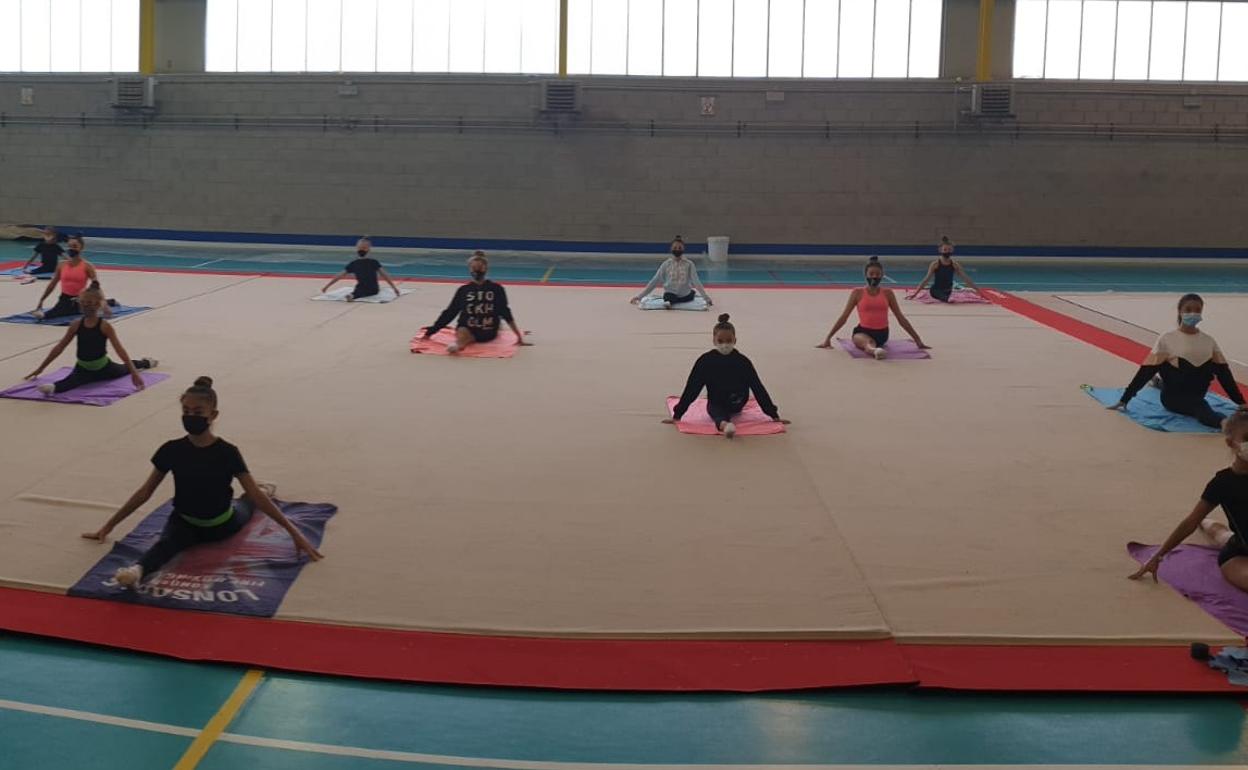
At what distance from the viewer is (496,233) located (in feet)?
91.0

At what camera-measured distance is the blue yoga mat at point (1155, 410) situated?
35.3 ft

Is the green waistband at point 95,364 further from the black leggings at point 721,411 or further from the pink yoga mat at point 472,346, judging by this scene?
the black leggings at point 721,411

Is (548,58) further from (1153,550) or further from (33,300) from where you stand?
(1153,550)

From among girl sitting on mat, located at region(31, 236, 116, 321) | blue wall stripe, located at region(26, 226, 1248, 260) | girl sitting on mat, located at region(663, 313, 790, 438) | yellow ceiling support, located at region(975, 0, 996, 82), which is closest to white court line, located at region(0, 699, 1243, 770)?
girl sitting on mat, located at region(663, 313, 790, 438)

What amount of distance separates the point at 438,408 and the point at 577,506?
338cm

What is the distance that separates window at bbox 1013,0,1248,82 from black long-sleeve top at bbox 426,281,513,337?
1788 centimetres

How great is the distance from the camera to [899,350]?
47.5 feet

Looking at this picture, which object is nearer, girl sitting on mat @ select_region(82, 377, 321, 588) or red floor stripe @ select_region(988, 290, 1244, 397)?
girl sitting on mat @ select_region(82, 377, 321, 588)

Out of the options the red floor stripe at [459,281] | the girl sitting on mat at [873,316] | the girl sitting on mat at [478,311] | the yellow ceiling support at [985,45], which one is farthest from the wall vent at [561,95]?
the girl sitting on mat at [873,316]

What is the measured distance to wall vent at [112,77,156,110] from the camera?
90.8 feet

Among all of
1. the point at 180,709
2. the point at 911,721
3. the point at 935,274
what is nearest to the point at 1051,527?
the point at 911,721

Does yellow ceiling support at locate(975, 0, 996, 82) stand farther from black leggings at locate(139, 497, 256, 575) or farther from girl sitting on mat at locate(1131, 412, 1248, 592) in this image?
black leggings at locate(139, 497, 256, 575)

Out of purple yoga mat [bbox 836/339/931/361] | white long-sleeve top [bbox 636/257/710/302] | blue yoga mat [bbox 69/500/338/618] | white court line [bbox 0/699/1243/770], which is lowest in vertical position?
white court line [bbox 0/699/1243/770]

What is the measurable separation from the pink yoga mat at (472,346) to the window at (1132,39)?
1791 centimetres
